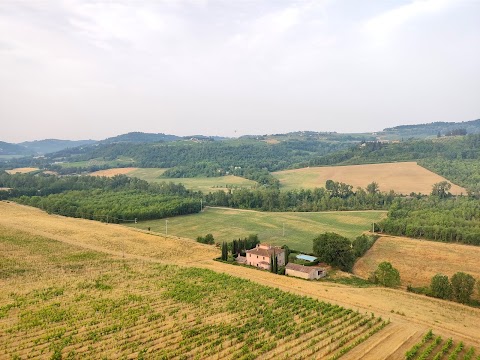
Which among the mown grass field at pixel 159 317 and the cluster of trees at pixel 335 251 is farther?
the cluster of trees at pixel 335 251

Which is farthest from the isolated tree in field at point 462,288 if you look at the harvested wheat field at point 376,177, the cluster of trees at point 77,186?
the cluster of trees at point 77,186

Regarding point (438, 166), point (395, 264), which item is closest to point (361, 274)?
point (395, 264)

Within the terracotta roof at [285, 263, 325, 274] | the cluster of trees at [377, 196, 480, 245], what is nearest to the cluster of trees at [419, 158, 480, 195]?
the cluster of trees at [377, 196, 480, 245]

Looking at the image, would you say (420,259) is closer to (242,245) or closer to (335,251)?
Answer: (335,251)

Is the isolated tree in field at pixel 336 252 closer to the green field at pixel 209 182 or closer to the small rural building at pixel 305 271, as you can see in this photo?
the small rural building at pixel 305 271

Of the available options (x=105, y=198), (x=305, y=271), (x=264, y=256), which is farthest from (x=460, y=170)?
(x=105, y=198)

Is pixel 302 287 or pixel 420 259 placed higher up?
pixel 302 287

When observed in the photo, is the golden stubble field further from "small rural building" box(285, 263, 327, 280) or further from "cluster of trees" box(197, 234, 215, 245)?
"small rural building" box(285, 263, 327, 280)
